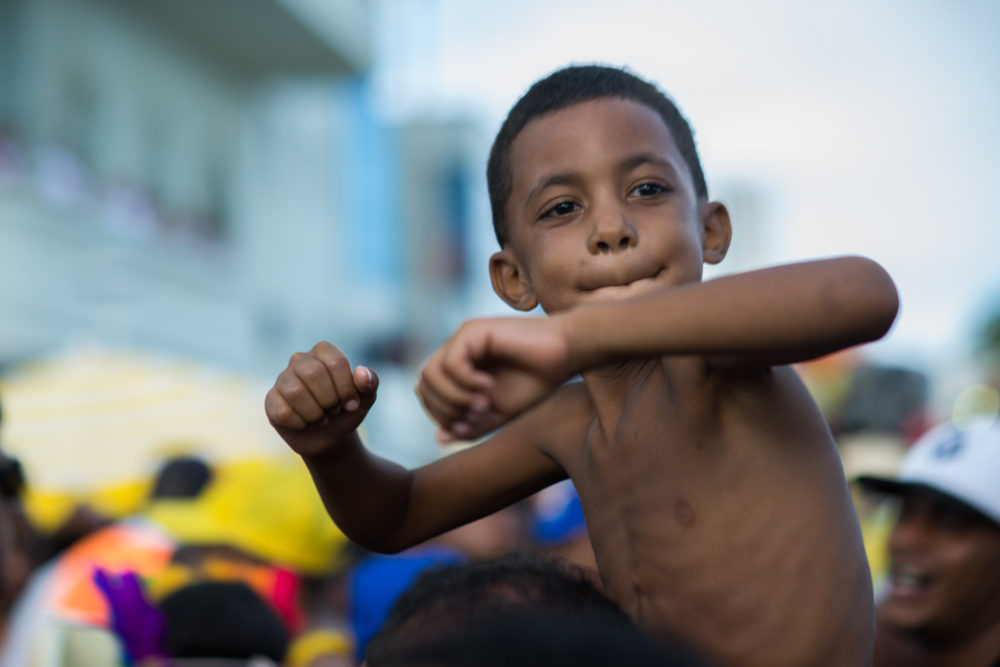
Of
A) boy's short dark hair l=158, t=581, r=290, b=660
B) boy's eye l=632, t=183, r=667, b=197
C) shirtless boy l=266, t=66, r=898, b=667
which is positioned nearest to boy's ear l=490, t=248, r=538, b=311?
shirtless boy l=266, t=66, r=898, b=667

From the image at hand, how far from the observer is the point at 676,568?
160cm

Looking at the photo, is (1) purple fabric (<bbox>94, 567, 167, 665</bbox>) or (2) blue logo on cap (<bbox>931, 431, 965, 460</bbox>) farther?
(2) blue logo on cap (<bbox>931, 431, 965, 460</bbox>)

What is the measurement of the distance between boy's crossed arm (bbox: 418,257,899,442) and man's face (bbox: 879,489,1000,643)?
1983 millimetres

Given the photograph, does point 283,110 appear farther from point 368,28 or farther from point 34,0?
point 34,0

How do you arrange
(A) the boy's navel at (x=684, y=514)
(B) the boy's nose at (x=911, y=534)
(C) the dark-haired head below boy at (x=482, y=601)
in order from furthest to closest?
1. (B) the boy's nose at (x=911, y=534)
2. (A) the boy's navel at (x=684, y=514)
3. (C) the dark-haired head below boy at (x=482, y=601)

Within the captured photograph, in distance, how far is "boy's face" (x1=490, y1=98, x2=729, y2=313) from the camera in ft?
5.41

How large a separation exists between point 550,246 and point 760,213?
5928 cm

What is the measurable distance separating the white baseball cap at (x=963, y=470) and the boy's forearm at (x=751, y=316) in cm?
196

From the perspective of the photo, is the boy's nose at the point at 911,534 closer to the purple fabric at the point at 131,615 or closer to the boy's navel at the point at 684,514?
the boy's navel at the point at 684,514

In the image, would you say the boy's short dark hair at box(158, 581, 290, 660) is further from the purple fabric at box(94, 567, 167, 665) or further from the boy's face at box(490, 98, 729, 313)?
the boy's face at box(490, 98, 729, 313)

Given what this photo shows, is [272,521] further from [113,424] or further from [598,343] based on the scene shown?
[598,343]

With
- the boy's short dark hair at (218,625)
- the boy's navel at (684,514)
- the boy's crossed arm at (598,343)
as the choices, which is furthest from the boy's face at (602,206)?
the boy's short dark hair at (218,625)

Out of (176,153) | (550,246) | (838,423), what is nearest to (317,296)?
(176,153)

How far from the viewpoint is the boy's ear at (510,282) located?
193cm
